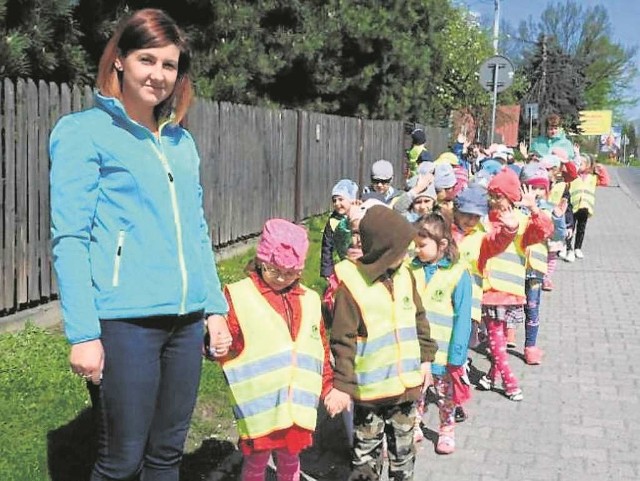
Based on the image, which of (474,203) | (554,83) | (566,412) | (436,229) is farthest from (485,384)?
(554,83)

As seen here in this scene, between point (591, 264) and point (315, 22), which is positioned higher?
point (315, 22)

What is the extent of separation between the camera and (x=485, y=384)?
553 centimetres

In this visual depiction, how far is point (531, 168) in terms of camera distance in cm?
720

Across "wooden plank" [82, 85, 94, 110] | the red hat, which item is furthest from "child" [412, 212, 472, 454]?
"wooden plank" [82, 85, 94, 110]

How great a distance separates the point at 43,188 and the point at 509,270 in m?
3.55

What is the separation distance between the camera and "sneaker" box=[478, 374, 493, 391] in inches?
217

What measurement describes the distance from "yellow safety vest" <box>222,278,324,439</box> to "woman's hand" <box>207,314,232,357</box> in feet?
1.19

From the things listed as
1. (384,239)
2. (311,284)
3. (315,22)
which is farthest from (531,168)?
(315,22)

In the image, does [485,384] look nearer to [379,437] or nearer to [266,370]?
[379,437]

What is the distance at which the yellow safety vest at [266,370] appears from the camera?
3115mm

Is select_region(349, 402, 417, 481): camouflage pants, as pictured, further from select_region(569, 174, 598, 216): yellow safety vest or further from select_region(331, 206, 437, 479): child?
select_region(569, 174, 598, 216): yellow safety vest

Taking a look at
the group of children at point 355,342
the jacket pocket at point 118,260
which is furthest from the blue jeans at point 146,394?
the group of children at point 355,342

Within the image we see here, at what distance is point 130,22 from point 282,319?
129 cm

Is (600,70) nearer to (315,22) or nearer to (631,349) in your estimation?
(315,22)
